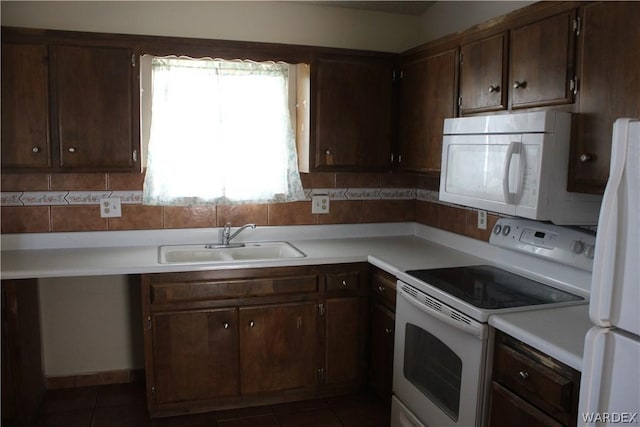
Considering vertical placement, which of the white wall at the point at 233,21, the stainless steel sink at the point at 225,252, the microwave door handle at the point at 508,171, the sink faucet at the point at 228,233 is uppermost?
the white wall at the point at 233,21

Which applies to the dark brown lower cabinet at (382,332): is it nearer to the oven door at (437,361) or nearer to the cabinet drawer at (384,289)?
the cabinet drawer at (384,289)

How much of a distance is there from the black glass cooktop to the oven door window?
0.23 m

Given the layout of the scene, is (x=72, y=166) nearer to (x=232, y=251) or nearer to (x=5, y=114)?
(x=5, y=114)

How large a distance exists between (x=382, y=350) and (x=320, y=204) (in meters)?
1.03

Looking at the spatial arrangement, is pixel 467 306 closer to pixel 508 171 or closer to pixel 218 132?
pixel 508 171

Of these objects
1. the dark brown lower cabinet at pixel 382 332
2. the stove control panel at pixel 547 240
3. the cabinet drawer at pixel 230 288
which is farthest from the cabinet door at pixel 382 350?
the stove control panel at pixel 547 240

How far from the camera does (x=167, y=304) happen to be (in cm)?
269

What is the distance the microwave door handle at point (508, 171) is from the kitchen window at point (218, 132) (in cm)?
148

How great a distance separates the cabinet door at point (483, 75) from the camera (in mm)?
2311

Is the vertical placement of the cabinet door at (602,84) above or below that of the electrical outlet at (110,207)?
above

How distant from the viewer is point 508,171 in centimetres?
208

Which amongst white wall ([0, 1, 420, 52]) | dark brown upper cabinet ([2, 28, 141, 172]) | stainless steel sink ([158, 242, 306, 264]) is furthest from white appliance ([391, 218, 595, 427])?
dark brown upper cabinet ([2, 28, 141, 172])

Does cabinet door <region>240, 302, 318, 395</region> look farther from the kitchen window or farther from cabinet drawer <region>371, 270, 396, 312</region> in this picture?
the kitchen window

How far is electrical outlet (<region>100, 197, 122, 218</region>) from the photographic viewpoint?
307 centimetres
